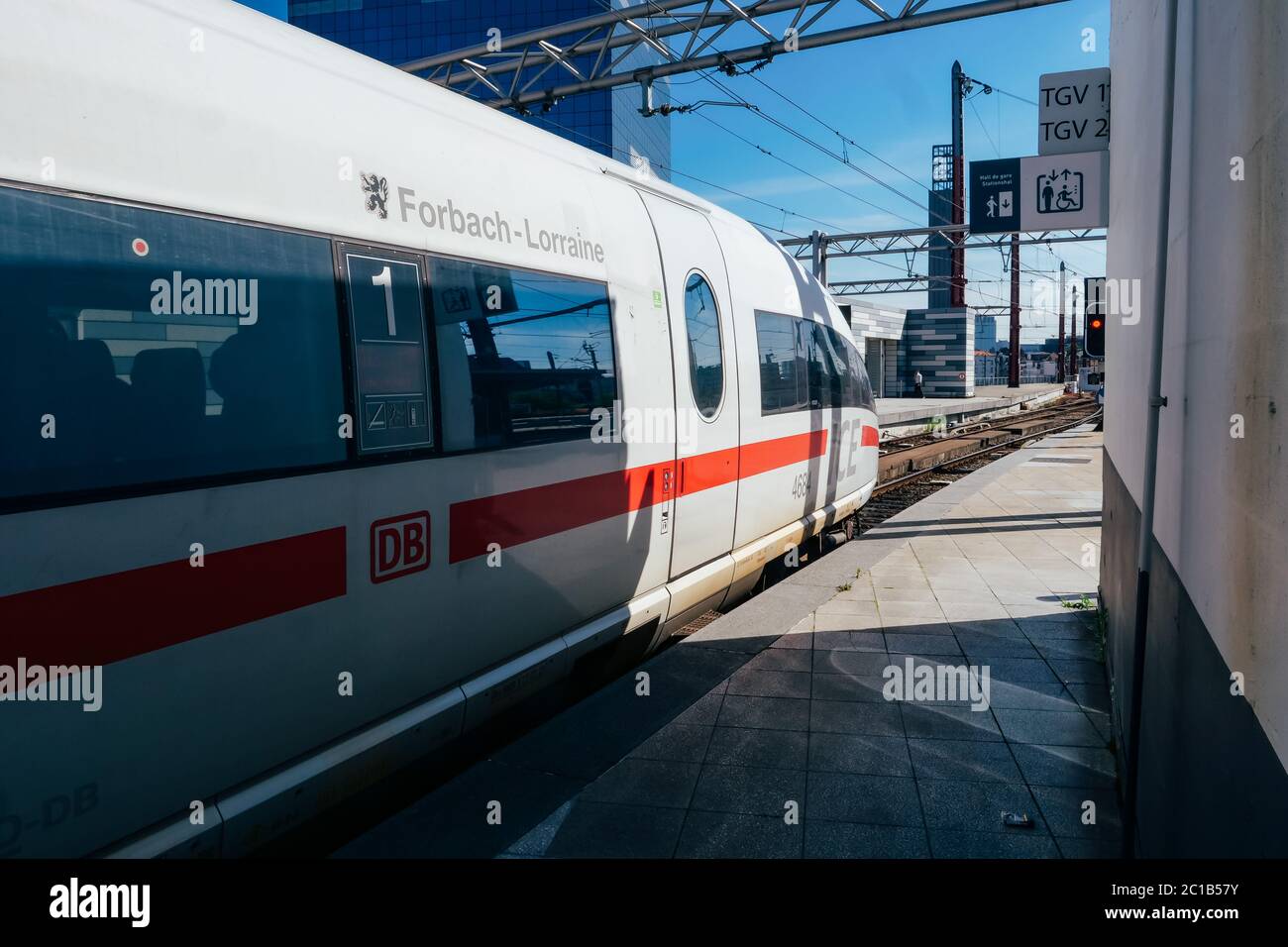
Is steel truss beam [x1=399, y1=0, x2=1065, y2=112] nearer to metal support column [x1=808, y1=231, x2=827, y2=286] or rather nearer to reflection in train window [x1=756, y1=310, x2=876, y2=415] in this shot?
reflection in train window [x1=756, y1=310, x2=876, y2=415]

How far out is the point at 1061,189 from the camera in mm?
6770

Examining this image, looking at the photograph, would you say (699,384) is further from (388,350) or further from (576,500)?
(388,350)

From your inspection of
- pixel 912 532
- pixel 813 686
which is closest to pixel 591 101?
pixel 912 532

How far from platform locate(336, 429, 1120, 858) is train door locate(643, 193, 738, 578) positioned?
795 mm

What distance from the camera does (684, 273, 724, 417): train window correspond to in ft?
21.1

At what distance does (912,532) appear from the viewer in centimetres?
1120

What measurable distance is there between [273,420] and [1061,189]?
5.93 meters

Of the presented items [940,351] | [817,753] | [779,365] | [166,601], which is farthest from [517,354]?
[940,351]

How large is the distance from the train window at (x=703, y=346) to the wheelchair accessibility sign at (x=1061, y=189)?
2.52m

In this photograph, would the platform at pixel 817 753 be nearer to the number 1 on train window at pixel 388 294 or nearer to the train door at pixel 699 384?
the train door at pixel 699 384

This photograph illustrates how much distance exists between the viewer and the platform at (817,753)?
3838 mm

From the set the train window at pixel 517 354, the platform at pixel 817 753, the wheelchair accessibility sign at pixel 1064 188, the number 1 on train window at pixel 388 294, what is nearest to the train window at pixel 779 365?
the platform at pixel 817 753
